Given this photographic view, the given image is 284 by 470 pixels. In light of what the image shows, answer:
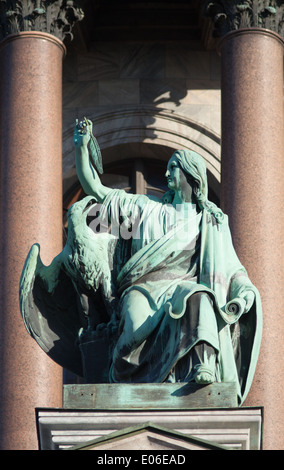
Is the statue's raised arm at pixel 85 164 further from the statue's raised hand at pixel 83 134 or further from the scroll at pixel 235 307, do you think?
the scroll at pixel 235 307

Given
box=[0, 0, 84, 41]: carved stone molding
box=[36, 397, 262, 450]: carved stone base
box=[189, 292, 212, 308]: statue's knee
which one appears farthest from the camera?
box=[0, 0, 84, 41]: carved stone molding

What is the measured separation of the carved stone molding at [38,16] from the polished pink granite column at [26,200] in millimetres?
199

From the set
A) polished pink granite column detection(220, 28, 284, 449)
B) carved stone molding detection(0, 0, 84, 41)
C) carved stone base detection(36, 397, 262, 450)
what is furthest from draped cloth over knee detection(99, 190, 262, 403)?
carved stone molding detection(0, 0, 84, 41)

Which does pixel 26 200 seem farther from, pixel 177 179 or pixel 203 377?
pixel 203 377

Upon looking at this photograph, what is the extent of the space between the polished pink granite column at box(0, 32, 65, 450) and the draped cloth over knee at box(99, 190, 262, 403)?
668cm

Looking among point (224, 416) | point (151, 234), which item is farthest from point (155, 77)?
point (224, 416)

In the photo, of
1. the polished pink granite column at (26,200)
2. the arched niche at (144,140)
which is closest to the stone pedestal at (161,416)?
the polished pink granite column at (26,200)

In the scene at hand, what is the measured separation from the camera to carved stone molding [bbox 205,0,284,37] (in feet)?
68.5

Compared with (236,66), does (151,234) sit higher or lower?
lower

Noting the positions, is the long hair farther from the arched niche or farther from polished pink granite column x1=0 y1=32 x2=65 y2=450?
the arched niche

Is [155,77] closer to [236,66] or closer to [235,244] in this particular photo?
[236,66]

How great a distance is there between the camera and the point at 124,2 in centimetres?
2470

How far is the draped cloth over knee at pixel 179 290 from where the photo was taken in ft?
38.0

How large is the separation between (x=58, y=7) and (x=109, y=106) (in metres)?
3.51
